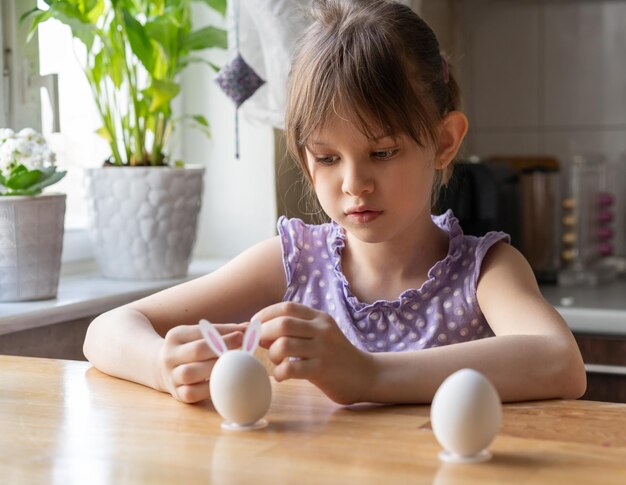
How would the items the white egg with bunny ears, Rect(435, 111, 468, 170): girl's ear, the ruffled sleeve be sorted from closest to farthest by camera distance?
the white egg with bunny ears
Rect(435, 111, 468, 170): girl's ear
the ruffled sleeve

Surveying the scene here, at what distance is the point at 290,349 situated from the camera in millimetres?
906

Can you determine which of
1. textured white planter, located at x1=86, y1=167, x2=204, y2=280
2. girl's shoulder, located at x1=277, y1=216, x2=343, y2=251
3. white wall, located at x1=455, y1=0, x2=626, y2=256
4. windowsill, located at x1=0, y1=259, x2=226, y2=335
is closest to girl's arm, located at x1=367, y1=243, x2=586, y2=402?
girl's shoulder, located at x1=277, y1=216, x2=343, y2=251

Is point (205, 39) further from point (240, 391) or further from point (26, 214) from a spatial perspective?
point (240, 391)

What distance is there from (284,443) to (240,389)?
0.07m

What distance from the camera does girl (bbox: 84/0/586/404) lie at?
0.94 meters

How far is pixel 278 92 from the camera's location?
77.2 inches

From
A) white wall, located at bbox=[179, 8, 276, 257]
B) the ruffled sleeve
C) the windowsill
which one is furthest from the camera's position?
white wall, located at bbox=[179, 8, 276, 257]

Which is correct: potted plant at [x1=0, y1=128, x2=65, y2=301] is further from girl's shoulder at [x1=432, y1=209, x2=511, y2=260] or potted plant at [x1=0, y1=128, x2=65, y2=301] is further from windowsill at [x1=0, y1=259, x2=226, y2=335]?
girl's shoulder at [x1=432, y1=209, x2=511, y2=260]

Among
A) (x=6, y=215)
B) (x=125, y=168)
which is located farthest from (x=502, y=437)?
(x=125, y=168)

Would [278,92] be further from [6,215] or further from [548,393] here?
[548,393]

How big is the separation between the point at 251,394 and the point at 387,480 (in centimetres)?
19

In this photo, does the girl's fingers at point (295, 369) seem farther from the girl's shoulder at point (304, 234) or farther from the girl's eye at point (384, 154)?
the girl's shoulder at point (304, 234)

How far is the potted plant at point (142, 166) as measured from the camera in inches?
74.3

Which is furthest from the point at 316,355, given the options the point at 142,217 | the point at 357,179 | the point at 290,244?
the point at 142,217
